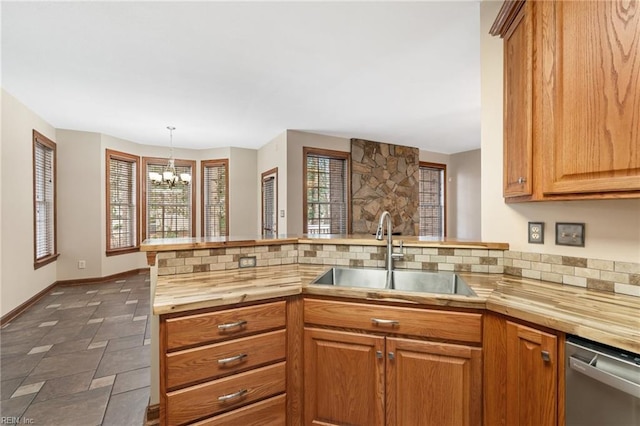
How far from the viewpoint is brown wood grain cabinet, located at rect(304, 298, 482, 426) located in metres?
1.32

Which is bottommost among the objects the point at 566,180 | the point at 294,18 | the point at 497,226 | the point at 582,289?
the point at 582,289

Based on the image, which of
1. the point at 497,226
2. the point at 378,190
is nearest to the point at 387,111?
the point at 378,190

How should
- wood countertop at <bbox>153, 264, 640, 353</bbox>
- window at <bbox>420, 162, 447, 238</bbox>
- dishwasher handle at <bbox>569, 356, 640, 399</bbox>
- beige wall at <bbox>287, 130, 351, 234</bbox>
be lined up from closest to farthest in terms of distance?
dishwasher handle at <bbox>569, 356, 640, 399</bbox>
wood countertop at <bbox>153, 264, 640, 353</bbox>
beige wall at <bbox>287, 130, 351, 234</bbox>
window at <bbox>420, 162, 447, 238</bbox>

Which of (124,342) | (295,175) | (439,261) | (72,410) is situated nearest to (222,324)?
(439,261)

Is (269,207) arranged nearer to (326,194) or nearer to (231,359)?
(326,194)

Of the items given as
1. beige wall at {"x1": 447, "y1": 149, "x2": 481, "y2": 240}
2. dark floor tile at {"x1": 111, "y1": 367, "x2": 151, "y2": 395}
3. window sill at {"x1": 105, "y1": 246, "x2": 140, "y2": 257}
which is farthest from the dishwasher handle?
window sill at {"x1": 105, "y1": 246, "x2": 140, "y2": 257}

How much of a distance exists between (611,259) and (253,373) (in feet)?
5.74

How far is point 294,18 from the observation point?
6.91 ft

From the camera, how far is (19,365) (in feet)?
7.92

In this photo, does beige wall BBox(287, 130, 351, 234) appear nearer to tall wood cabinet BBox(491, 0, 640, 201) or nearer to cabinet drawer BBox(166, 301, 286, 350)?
cabinet drawer BBox(166, 301, 286, 350)

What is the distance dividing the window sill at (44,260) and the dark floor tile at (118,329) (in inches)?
67.1

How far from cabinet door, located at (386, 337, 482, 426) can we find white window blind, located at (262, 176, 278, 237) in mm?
4218

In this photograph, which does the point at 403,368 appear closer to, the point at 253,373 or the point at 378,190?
the point at 253,373

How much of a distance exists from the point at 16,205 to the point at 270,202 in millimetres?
3497
